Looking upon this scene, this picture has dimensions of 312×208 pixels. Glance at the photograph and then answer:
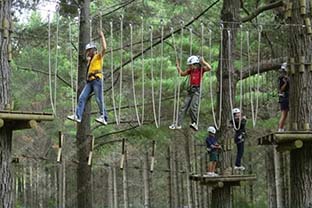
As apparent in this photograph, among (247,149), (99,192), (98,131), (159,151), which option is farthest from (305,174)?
(99,192)

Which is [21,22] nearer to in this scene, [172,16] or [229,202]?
[172,16]

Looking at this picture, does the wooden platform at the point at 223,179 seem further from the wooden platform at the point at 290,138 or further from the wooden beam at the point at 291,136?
the wooden beam at the point at 291,136

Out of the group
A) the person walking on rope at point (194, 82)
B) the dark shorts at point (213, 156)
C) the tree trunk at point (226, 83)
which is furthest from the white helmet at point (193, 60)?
the dark shorts at point (213, 156)

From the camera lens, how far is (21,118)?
16.2 feet

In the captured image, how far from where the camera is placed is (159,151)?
17.9m

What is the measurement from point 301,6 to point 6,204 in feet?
12.9

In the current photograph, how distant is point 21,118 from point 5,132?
22.7 inches

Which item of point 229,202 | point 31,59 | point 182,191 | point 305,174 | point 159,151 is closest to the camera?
point 305,174

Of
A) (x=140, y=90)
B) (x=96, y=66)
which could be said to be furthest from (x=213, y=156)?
(x=140, y=90)

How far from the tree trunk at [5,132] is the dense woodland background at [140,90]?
3.19 feet

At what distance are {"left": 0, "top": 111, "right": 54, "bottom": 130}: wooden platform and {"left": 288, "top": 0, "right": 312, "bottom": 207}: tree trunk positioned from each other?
280cm

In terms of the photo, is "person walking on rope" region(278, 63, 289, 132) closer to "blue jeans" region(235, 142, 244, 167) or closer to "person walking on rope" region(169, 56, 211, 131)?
"person walking on rope" region(169, 56, 211, 131)

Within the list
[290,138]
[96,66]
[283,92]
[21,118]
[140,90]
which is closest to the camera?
[21,118]

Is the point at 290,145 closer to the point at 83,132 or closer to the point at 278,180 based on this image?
the point at 83,132
